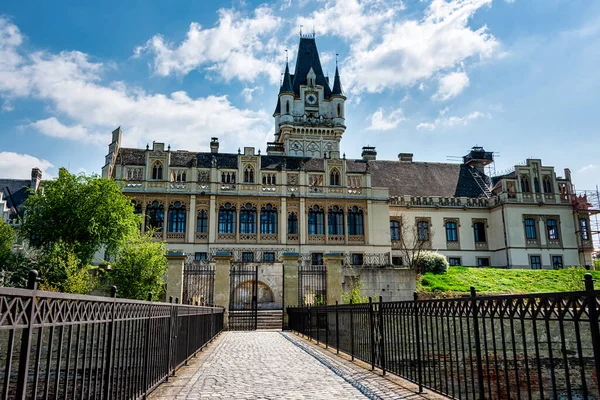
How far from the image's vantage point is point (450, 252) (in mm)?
42969

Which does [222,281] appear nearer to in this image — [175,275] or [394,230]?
[175,275]

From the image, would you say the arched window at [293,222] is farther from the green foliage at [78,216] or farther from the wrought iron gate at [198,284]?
the wrought iron gate at [198,284]

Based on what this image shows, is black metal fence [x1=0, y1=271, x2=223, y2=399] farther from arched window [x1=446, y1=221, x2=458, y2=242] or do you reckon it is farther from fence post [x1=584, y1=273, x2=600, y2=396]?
arched window [x1=446, y1=221, x2=458, y2=242]

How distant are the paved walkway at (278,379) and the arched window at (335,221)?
27717 mm

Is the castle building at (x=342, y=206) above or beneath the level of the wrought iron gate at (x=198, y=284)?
above

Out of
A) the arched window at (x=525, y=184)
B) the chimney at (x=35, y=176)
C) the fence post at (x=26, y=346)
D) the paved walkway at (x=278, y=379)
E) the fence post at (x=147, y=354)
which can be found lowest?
the paved walkway at (x=278, y=379)

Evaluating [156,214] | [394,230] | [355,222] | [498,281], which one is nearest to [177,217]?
[156,214]

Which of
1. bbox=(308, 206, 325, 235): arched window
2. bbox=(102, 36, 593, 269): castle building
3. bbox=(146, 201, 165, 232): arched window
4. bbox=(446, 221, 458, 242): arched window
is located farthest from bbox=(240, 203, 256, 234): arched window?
bbox=(446, 221, 458, 242): arched window

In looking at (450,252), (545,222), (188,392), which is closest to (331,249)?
(450,252)

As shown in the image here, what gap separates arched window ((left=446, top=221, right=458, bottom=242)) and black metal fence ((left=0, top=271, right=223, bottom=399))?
36.8 metres

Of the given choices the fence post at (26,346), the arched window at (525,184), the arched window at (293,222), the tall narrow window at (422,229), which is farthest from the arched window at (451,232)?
Result: the fence post at (26,346)

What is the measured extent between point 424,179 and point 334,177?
11687 millimetres

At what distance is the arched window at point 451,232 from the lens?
142 ft

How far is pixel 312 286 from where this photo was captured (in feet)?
75.6
